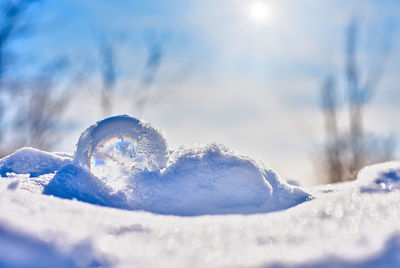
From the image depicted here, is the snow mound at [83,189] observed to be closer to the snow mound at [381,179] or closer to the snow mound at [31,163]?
the snow mound at [31,163]

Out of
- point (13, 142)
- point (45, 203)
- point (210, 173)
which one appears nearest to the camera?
point (45, 203)

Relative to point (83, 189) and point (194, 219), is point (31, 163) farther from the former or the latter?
point (194, 219)

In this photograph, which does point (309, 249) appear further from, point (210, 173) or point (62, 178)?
point (62, 178)

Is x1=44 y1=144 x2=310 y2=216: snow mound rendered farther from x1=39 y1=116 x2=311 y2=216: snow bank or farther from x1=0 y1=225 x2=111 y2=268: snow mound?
x1=0 y1=225 x2=111 y2=268: snow mound

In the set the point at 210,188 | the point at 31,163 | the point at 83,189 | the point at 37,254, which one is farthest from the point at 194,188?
the point at 31,163

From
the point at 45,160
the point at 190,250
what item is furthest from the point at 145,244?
the point at 45,160

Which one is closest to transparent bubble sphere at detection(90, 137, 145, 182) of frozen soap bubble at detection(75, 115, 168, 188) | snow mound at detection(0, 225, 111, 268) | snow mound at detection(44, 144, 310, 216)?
frozen soap bubble at detection(75, 115, 168, 188)

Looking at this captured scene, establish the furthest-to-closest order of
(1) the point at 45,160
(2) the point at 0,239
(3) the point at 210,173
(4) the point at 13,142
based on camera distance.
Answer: (4) the point at 13,142, (1) the point at 45,160, (3) the point at 210,173, (2) the point at 0,239
